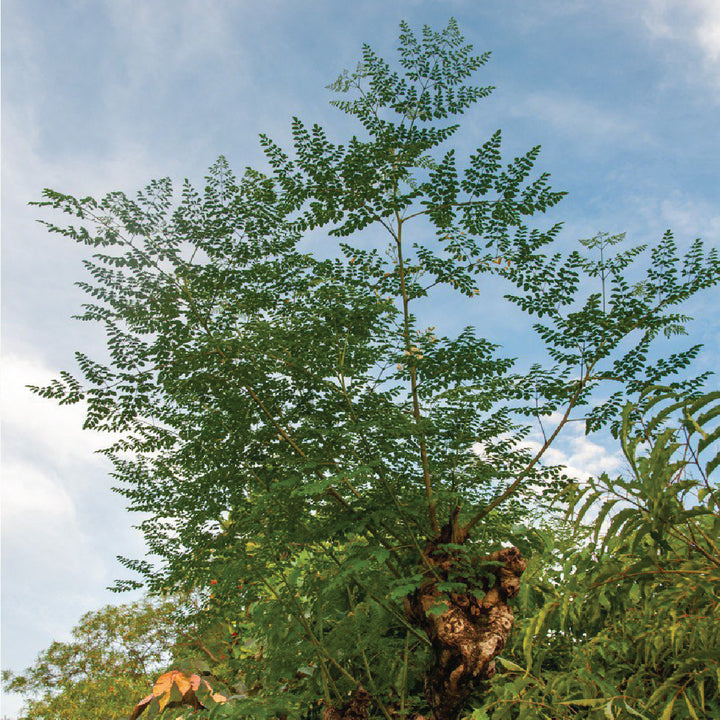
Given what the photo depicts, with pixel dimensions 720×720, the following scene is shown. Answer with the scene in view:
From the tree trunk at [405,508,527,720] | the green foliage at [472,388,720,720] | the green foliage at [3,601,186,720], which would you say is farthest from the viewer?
the green foliage at [3,601,186,720]

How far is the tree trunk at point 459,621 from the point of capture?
380 centimetres

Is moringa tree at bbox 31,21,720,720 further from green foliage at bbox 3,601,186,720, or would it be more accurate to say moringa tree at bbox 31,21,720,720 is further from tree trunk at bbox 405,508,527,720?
green foliage at bbox 3,601,186,720

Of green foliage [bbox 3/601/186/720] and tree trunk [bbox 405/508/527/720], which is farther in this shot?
green foliage [bbox 3/601/186/720]

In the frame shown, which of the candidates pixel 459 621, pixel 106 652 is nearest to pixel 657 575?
pixel 459 621

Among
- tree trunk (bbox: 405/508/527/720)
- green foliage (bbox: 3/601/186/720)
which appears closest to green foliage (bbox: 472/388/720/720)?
tree trunk (bbox: 405/508/527/720)

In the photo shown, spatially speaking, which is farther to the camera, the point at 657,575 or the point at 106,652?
the point at 106,652

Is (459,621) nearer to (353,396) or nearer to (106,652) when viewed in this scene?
(353,396)

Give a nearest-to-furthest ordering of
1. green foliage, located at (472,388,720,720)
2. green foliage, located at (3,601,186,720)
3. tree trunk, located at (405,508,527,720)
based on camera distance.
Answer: green foliage, located at (472,388,720,720) → tree trunk, located at (405,508,527,720) → green foliage, located at (3,601,186,720)

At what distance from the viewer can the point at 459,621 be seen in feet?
12.6

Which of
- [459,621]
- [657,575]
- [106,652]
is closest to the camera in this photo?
[657,575]

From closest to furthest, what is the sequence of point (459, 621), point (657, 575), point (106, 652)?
point (657, 575) → point (459, 621) → point (106, 652)

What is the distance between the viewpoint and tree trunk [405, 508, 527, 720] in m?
3.80

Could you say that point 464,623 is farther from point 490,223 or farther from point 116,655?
point 116,655

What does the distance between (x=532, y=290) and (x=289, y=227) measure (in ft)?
7.07
